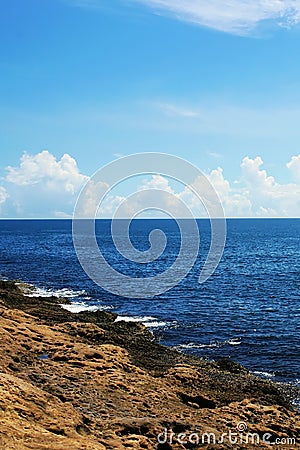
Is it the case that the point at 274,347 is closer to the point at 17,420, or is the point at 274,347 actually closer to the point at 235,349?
the point at 235,349

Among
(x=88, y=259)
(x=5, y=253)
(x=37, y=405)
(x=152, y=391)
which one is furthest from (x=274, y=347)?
(x=5, y=253)

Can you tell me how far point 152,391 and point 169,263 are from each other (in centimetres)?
8362

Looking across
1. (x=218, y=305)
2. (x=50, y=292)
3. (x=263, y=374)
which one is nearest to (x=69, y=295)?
(x=50, y=292)

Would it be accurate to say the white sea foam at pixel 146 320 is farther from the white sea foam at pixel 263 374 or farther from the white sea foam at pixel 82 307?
the white sea foam at pixel 263 374

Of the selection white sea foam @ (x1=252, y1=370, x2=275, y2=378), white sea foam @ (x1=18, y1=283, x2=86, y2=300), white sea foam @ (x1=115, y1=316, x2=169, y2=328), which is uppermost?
white sea foam @ (x1=18, y1=283, x2=86, y2=300)

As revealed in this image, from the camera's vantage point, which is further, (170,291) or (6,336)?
(170,291)

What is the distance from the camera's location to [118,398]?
912 inches

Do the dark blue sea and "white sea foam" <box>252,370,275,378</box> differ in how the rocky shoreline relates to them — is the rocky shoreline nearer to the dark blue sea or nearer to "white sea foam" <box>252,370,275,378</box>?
"white sea foam" <box>252,370,275,378</box>

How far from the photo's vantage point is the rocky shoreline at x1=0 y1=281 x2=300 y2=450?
58.4ft

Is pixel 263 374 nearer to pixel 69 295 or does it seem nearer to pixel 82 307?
→ pixel 82 307

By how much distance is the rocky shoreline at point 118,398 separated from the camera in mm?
17797

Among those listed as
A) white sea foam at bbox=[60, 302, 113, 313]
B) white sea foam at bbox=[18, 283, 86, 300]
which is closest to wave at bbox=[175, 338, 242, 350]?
white sea foam at bbox=[60, 302, 113, 313]

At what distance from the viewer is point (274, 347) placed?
43.6m

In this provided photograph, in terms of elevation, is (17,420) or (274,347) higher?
(17,420)
